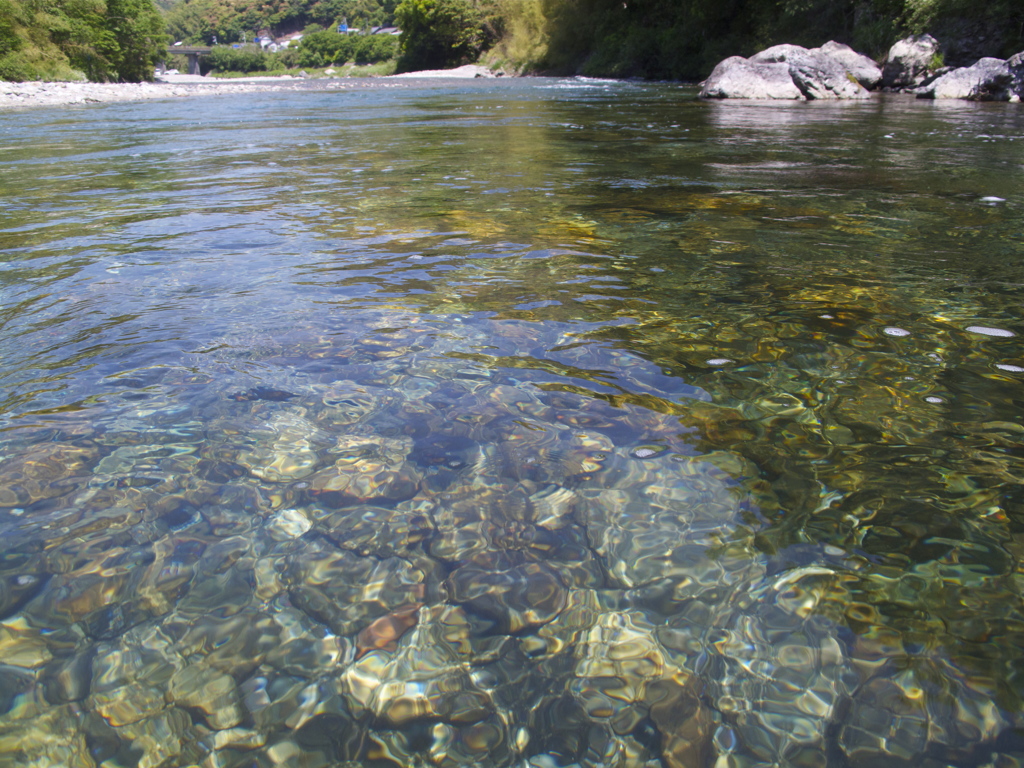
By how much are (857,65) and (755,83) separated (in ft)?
14.3

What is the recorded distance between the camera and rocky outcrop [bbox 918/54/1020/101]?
51.7 feet

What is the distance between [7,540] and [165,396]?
781mm

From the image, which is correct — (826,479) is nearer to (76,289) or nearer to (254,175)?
(76,289)

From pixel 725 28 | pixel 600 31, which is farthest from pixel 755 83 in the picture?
pixel 600 31

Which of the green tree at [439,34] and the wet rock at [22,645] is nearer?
the wet rock at [22,645]

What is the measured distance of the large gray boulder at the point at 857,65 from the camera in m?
19.8

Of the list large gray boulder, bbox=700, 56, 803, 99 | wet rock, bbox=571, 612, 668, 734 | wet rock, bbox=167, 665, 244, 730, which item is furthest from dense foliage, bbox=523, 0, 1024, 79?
wet rock, bbox=167, 665, 244, 730

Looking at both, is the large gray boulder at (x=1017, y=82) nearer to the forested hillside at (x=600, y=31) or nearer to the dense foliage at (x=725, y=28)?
the forested hillside at (x=600, y=31)

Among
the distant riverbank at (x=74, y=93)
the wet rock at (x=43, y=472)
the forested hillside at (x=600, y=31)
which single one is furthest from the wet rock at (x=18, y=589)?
the distant riverbank at (x=74, y=93)

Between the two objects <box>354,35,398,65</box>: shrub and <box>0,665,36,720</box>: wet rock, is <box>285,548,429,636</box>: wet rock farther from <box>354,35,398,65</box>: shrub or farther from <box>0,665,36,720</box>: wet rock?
<box>354,35,398,65</box>: shrub

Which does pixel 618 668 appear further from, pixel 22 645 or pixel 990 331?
pixel 990 331

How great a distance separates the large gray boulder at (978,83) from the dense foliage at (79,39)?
3739 centimetres

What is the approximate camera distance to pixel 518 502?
182 cm

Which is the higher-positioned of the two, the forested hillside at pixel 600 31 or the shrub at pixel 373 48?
the shrub at pixel 373 48
